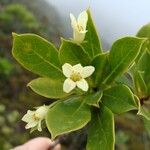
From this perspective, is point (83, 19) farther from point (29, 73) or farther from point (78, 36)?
point (29, 73)

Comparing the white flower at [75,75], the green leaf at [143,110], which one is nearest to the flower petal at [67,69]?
the white flower at [75,75]

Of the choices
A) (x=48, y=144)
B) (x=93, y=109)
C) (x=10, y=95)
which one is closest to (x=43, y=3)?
(x=10, y=95)

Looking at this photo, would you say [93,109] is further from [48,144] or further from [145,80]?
[48,144]

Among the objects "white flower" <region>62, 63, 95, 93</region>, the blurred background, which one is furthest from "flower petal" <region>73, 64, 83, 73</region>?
the blurred background

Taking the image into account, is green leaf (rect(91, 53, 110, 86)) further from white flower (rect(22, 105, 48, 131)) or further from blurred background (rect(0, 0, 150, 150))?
blurred background (rect(0, 0, 150, 150))

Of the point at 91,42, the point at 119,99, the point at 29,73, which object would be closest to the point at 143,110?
the point at 119,99
